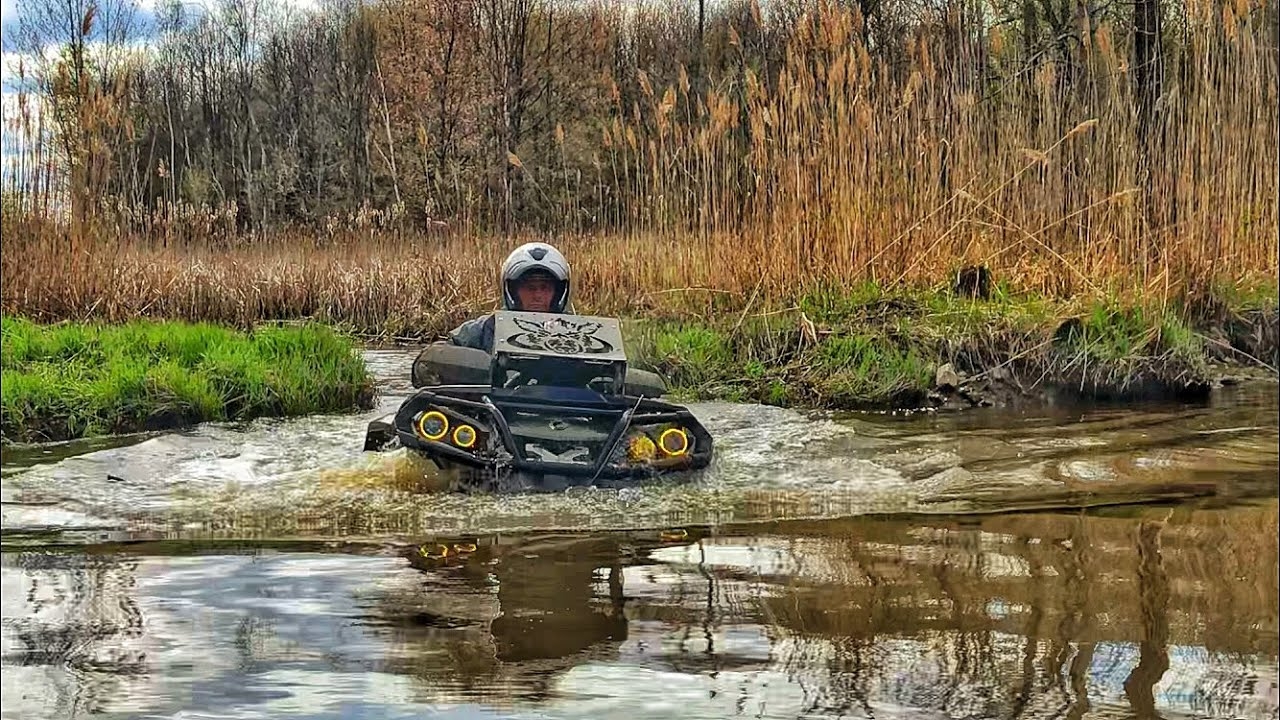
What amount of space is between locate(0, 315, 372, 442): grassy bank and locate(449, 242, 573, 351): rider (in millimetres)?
450

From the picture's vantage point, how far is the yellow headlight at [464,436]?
2.89 meters

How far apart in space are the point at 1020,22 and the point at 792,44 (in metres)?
0.64

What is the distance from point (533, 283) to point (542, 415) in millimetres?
404

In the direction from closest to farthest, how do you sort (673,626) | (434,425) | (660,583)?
(673,626) → (660,583) → (434,425)

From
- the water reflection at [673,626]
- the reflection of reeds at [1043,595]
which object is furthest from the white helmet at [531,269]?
the reflection of reeds at [1043,595]

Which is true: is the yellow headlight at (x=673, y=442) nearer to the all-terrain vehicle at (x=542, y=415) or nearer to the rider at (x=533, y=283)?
the all-terrain vehicle at (x=542, y=415)

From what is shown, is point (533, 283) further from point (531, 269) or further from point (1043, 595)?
point (1043, 595)

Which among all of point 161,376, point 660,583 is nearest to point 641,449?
point 660,583

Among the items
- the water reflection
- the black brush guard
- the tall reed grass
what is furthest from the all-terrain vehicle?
the water reflection

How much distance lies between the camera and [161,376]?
2.84 meters

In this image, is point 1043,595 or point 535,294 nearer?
point 1043,595

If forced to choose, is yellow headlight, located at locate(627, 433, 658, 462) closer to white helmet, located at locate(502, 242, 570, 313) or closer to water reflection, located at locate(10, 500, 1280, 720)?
white helmet, located at locate(502, 242, 570, 313)

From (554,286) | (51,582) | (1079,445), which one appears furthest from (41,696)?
(1079,445)

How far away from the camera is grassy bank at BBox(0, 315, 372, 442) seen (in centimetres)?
246
